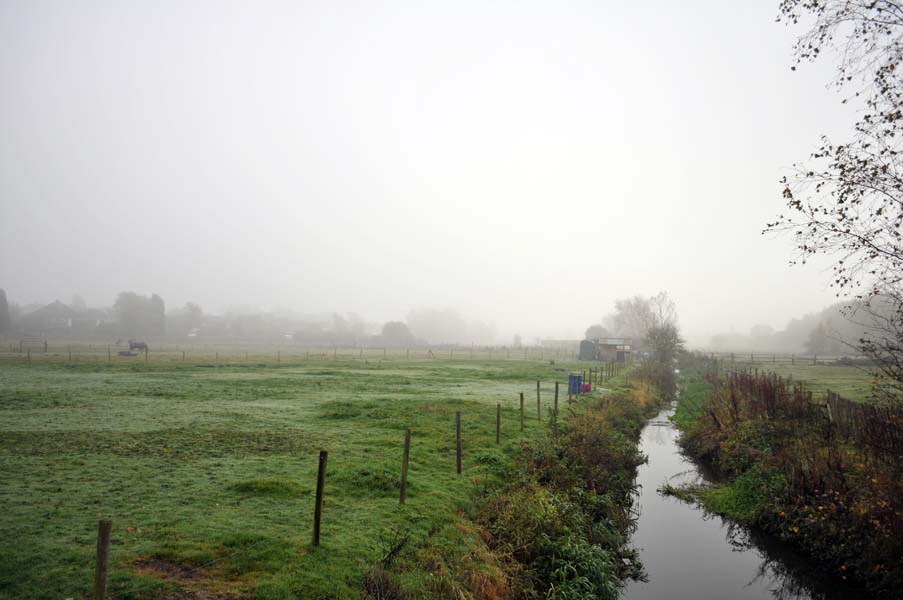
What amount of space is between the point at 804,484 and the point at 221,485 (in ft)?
54.1

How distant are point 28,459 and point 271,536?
1013 cm

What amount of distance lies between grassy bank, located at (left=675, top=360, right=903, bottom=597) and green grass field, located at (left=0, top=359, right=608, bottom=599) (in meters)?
7.66

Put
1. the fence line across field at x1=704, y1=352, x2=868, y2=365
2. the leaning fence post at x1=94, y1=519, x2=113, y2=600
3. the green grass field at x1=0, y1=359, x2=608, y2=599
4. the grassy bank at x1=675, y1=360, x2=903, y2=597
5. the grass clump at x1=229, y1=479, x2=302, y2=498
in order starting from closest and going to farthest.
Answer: the leaning fence post at x1=94, y1=519, x2=113, y2=600, the green grass field at x1=0, y1=359, x2=608, y2=599, the grassy bank at x1=675, y1=360, x2=903, y2=597, the grass clump at x1=229, y1=479, x2=302, y2=498, the fence line across field at x1=704, y1=352, x2=868, y2=365

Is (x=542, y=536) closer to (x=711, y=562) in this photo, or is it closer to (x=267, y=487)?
(x=711, y=562)

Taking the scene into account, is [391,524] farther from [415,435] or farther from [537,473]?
[415,435]

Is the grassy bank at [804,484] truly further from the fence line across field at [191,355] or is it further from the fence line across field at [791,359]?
the fence line across field at [191,355]

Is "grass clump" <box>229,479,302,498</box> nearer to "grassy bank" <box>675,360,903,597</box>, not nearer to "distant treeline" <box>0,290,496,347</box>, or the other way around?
"grassy bank" <box>675,360,903,597</box>

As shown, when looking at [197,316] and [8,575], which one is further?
[197,316]

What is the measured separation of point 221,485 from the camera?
12906 mm

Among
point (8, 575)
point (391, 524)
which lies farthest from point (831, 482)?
point (8, 575)

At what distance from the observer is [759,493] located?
17.0 meters

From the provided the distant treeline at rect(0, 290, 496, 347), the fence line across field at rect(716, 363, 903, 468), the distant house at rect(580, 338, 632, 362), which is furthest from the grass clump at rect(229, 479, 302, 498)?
the distant treeline at rect(0, 290, 496, 347)

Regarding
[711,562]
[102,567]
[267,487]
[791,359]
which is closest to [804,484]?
[711,562]

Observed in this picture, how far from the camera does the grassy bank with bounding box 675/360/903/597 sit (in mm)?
11852
